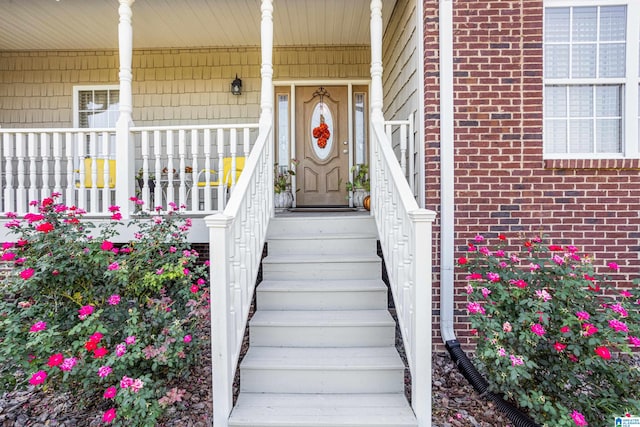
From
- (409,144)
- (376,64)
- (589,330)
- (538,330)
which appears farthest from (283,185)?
(589,330)

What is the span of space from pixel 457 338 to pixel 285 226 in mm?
1791

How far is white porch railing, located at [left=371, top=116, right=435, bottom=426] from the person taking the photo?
220 cm

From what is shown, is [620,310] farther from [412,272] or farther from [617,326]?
[412,272]

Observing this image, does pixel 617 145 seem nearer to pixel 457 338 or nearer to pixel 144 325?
pixel 457 338

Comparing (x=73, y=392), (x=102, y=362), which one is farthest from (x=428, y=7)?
(x=73, y=392)

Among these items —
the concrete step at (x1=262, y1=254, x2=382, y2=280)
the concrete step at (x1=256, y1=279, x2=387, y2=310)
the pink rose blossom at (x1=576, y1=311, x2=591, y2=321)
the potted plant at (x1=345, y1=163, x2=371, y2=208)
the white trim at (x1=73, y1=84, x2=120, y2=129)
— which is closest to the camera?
the pink rose blossom at (x1=576, y1=311, x2=591, y2=321)

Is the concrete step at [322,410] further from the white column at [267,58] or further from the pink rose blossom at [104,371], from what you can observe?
the white column at [267,58]

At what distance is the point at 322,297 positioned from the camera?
294 cm

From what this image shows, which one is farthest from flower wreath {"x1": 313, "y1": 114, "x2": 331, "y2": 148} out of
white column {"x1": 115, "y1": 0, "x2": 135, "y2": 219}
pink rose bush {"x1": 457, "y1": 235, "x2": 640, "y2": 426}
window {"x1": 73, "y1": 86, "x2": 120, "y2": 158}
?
pink rose bush {"x1": 457, "y1": 235, "x2": 640, "y2": 426}

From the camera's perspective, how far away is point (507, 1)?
3.26 meters

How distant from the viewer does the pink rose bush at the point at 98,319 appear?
222cm

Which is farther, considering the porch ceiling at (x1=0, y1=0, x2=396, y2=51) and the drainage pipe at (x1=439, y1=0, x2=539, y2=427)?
the porch ceiling at (x1=0, y1=0, x2=396, y2=51)

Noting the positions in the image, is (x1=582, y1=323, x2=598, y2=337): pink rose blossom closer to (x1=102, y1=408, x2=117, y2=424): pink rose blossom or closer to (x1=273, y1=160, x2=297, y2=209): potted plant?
(x1=102, y1=408, x2=117, y2=424): pink rose blossom

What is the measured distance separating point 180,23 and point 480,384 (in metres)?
5.05
